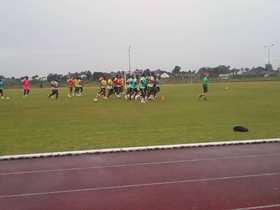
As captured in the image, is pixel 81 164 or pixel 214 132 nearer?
pixel 81 164

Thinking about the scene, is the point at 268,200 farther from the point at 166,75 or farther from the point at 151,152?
the point at 166,75

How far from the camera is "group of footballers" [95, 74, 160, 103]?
2706 centimetres

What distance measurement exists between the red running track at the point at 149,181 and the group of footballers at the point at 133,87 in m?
16.6

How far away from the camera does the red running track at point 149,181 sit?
651 centimetres

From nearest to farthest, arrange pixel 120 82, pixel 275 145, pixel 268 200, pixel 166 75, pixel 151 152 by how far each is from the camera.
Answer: pixel 268 200 → pixel 151 152 → pixel 275 145 → pixel 120 82 → pixel 166 75

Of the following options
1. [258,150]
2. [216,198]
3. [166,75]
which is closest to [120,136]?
[258,150]

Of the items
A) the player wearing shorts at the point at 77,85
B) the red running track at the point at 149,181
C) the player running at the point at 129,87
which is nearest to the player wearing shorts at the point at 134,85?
the player running at the point at 129,87

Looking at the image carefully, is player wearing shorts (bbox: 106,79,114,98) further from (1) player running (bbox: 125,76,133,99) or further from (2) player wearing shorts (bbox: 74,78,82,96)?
(2) player wearing shorts (bbox: 74,78,82,96)

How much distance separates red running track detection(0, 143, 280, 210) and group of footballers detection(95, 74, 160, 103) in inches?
655

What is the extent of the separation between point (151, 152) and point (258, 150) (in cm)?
250

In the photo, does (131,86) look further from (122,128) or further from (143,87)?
(122,128)

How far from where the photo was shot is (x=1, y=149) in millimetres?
10859

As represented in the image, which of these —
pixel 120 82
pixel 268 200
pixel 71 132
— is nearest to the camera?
pixel 268 200

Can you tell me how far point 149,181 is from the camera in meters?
7.73
